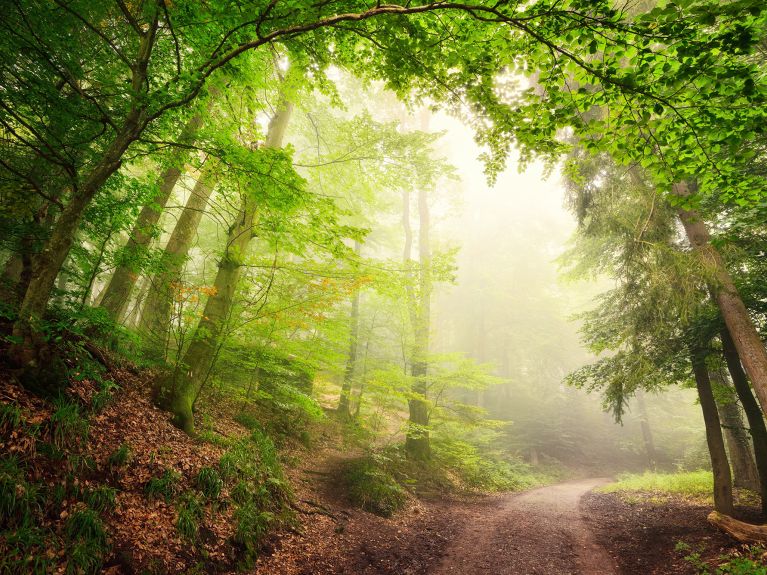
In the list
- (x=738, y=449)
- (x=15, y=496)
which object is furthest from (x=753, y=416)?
(x=15, y=496)

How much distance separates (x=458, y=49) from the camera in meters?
3.49

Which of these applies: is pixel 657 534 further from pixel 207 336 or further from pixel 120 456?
pixel 207 336

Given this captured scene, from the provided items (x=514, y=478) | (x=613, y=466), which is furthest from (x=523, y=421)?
(x=514, y=478)

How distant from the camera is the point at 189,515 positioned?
414 centimetres

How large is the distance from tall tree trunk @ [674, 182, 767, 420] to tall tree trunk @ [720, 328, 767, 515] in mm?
1029

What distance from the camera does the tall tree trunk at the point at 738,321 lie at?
6.04 m

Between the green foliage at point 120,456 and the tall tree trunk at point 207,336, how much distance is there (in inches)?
68.9

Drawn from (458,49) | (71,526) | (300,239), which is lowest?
(71,526)

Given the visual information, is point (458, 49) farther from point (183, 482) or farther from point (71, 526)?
point (183, 482)

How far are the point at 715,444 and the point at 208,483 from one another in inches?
401

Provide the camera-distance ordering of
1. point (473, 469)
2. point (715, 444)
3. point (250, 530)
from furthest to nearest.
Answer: point (473, 469) < point (715, 444) < point (250, 530)

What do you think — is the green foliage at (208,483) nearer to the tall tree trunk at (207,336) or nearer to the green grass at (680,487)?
the tall tree trunk at (207,336)

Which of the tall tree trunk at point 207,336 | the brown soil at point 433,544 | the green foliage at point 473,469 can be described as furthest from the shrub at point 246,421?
the green foliage at point 473,469

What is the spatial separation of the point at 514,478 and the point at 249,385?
13.5 metres
